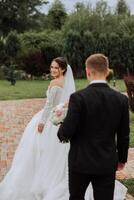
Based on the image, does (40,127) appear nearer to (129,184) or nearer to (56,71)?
(56,71)

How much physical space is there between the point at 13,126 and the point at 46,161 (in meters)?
6.38

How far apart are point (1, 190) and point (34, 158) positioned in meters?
0.60

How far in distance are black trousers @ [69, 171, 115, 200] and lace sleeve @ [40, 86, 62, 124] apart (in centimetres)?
226

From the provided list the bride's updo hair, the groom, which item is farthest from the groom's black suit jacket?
the bride's updo hair

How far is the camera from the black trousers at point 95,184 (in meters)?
4.42

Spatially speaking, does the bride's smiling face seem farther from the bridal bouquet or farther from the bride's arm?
the bridal bouquet

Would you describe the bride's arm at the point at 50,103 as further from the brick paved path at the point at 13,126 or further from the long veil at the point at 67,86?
the brick paved path at the point at 13,126

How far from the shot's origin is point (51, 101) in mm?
6656

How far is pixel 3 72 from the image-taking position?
115 ft

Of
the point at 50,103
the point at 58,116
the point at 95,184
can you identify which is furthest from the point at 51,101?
the point at 95,184

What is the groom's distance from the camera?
4285 mm

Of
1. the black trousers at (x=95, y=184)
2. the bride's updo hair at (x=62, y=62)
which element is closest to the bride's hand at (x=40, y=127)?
the bride's updo hair at (x=62, y=62)

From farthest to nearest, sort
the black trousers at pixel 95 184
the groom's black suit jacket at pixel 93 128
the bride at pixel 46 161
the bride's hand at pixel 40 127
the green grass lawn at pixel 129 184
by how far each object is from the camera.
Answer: the green grass lawn at pixel 129 184, the bride's hand at pixel 40 127, the bride at pixel 46 161, the black trousers at pixel 95 184, the groom's black suit jacket at pixel 93 128

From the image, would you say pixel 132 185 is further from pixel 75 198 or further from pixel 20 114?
pixel 20 114
